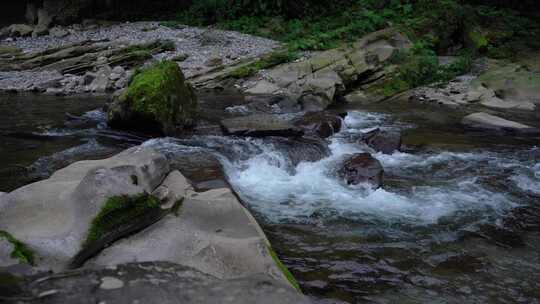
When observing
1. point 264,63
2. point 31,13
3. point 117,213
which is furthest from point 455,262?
point 31,13

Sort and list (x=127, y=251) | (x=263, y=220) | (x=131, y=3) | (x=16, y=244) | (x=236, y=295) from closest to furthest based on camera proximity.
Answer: (x=236, y=295) < (x=16, y=244) < (x=127, y=251) < (x=263, y=220) < (x=131, y=3)

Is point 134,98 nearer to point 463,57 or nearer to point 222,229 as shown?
point 222,229

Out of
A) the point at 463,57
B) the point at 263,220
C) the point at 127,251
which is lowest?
the point at 263,220

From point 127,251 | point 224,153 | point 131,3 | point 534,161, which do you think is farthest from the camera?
point 131,3

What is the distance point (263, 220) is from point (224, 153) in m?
2.66

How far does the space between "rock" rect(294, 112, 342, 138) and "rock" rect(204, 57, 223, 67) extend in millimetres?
6699

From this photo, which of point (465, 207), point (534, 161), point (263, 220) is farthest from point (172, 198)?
point (534, 161)

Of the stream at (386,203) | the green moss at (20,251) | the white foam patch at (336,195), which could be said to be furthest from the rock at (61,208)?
the white foam patch at (336,195)

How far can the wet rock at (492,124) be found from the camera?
1148 cm

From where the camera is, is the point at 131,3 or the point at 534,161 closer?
the point at 534,161

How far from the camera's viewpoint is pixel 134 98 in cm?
952

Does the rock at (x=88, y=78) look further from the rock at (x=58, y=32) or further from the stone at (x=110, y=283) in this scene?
the stone at (x=110, y=283)

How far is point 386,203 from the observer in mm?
6914

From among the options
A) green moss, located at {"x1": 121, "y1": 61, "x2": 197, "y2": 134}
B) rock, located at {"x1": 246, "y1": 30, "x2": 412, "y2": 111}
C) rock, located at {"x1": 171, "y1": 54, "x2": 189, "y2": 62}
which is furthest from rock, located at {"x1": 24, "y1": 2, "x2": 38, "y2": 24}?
green moss, located at {"x1": 121, "y1": 61, "x2": 197, "y2": 134}
